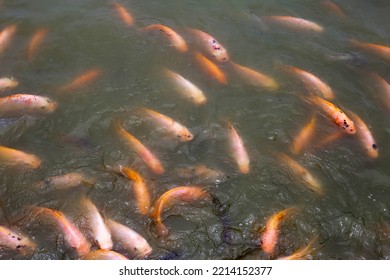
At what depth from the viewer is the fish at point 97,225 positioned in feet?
14.1

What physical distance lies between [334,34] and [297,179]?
2.97m

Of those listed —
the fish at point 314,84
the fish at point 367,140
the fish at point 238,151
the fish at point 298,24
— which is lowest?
the fish at point 238,151

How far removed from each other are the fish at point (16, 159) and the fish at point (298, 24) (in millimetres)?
4316

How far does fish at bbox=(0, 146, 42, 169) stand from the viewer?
4.91m

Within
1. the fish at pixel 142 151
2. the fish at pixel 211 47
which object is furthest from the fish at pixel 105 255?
the fish at pixel 211 47

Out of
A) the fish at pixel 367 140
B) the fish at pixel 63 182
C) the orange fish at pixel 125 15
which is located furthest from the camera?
the orange fish at pixel 125 15

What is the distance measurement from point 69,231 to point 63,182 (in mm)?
694

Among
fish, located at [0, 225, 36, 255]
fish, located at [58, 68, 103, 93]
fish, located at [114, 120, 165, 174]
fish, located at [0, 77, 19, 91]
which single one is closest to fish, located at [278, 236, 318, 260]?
fish, located at [114, 120, 165, 174]

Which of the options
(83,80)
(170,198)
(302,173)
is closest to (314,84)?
(302,173)

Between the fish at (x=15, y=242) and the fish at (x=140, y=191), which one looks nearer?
the fish at (x=15, y=242)

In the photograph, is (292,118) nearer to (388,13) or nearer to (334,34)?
(334,34)

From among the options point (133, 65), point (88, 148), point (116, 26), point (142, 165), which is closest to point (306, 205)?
point (142, 165)

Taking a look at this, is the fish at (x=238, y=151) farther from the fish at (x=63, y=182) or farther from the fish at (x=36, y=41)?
the fish at (x=36, y=41)

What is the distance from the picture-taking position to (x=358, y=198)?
15.9 feet
